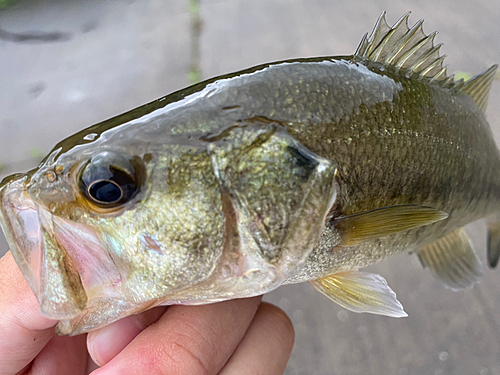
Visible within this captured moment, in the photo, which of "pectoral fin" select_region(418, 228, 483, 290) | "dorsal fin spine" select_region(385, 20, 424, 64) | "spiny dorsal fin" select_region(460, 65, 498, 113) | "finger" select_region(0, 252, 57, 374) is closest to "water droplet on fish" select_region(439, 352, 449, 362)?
"pectoral fin" select_region(418, 228, 483, 290)

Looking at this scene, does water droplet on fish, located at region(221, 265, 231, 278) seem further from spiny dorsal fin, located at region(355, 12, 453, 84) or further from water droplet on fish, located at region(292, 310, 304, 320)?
water droplet on fish, located at region(292, 310, 304, 320)

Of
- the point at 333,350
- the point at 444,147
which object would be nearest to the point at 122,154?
the point at 444,147

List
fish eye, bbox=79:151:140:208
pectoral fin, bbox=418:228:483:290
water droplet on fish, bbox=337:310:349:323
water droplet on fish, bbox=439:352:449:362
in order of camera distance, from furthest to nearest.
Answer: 1. water droplet on fish, bbox=337:310:349:323
2. water droplet on fish, bbox=439:352:449:362
3. pectoral fin, bbox=418:228:483:290
4. fish eye, bbox=79:151:140:208

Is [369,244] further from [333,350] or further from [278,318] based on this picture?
[333,350]

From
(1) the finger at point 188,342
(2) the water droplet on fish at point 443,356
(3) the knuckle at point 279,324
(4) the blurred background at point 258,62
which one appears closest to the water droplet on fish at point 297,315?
(4) the blurred background at point 258,62

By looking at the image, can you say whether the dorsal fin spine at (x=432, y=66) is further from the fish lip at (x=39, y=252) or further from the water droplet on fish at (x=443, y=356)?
the water droplet on fish at (x=443, y=356)

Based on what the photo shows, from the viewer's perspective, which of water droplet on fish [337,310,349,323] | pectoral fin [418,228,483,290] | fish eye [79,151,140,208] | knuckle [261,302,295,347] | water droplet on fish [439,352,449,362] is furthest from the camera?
water droplet on fish [337,310,349,323]
